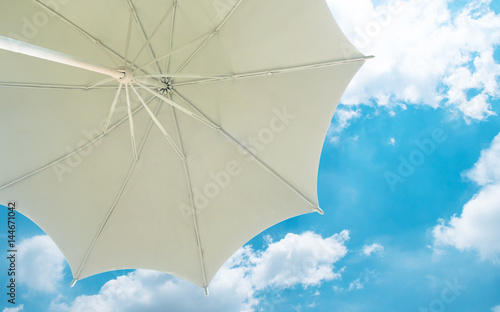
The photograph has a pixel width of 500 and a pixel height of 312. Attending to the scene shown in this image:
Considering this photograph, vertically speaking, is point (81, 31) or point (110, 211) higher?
point (81, 31)

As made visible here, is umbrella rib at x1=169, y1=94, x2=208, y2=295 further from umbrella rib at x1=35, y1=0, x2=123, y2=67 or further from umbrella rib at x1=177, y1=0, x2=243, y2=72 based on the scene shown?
umbrella rib at x1=35, y1=0, x2=123, y2=67

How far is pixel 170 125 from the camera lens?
8.87 metres

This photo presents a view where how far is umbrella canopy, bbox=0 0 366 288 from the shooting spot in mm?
7551

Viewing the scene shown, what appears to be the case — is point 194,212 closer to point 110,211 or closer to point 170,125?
point 110,211

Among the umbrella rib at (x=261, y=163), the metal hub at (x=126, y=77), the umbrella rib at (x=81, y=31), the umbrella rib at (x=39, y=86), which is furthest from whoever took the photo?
the umbrella rib at (x=261, y=163)

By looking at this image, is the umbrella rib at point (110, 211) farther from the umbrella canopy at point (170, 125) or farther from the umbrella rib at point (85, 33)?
the umbrella rib at point (85, 33)

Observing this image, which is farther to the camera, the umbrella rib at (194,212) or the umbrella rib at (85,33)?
the umbrella rib at (194,212)

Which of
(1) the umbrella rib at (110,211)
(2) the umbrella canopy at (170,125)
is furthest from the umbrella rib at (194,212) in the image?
(1) the umbrella rib at (110,211)

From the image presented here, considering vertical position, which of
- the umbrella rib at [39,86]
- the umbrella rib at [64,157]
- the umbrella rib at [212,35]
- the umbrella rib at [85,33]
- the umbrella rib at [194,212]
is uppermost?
the umbrella rib at [85,33]

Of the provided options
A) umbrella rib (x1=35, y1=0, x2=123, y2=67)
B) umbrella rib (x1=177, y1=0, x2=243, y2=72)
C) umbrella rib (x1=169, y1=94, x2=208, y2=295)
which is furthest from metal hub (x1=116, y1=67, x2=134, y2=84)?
umbrella rib (x1=169, y1=94, x2=208, y2=295)

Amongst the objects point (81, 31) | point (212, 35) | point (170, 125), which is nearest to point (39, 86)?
point (81, 31)

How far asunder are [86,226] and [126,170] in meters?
1.92

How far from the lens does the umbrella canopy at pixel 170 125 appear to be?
7551 mm

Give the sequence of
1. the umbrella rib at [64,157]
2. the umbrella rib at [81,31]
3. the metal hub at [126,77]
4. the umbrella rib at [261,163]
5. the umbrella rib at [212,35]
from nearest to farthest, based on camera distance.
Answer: the metal hub at [126,77], the umbrella rib at [81,31], the umbrella rib at [212,35], the umbrella rib at [64,157], the umbrella rib at [261,163]
